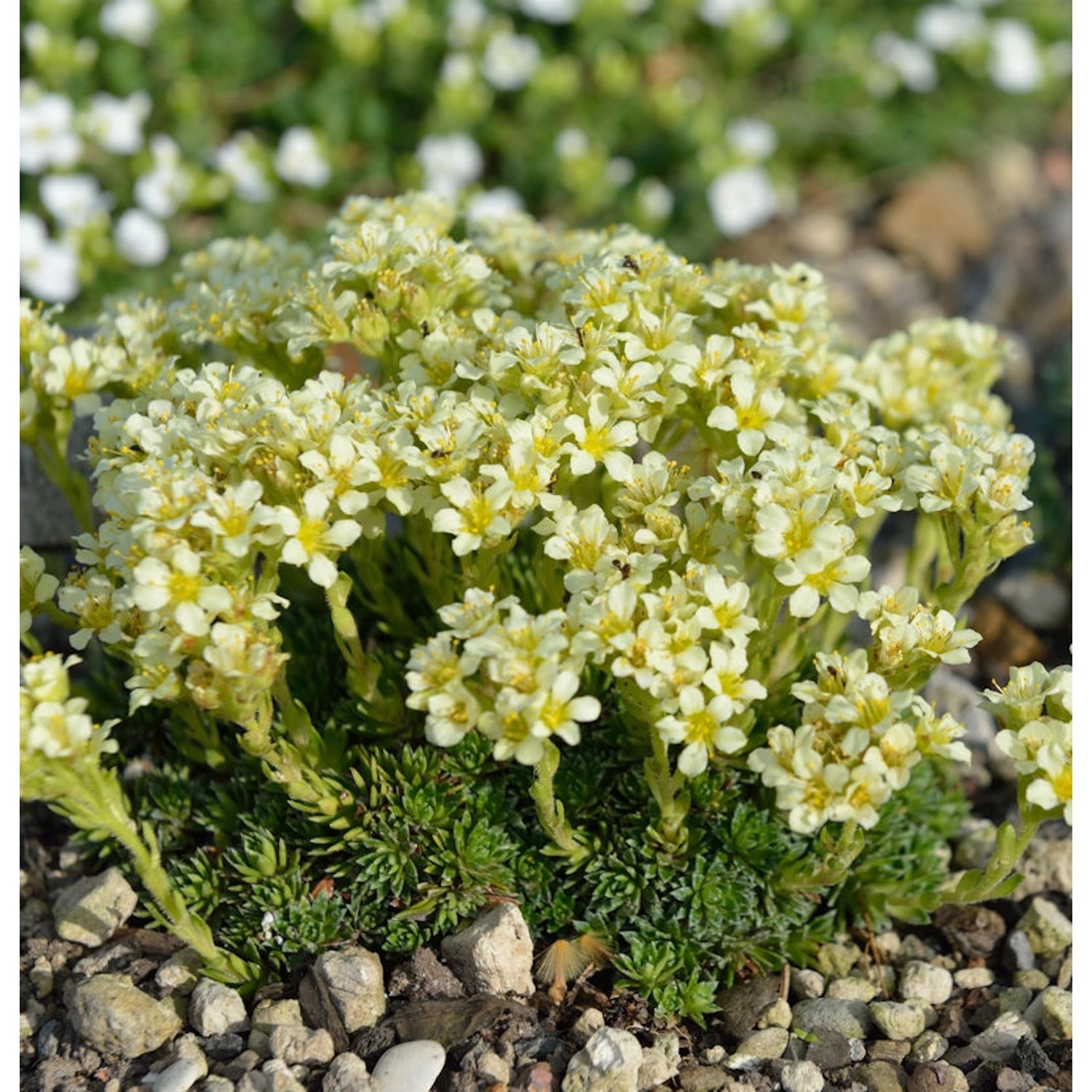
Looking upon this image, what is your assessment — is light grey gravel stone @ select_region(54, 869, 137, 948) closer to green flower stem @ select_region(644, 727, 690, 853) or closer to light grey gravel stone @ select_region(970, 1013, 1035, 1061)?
green flower stem @ select_region(644, 727, 690, 853)

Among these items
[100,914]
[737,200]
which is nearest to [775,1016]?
[100,914]

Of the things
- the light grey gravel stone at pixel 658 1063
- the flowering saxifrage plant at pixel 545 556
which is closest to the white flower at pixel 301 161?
the flowering saxifrage plant at pixel 545 556

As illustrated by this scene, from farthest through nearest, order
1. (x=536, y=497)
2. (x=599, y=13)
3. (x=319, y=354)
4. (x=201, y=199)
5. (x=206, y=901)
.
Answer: (x=599, y=13) < (x=201, y=199) < (x=319, y=354) < (x=206, y=901) < (x=536, y=497)

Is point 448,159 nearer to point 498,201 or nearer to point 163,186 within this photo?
point 498,201

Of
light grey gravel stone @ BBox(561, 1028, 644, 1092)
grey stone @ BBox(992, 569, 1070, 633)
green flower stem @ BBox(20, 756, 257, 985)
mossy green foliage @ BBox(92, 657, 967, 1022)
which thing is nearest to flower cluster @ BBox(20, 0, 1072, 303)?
grey stone @ BBox(992, 569, 1070, 633)

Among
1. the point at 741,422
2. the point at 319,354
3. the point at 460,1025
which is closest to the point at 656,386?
the point at 741,422

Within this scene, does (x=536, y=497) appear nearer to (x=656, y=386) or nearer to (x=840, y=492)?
(x=656, y=386)
